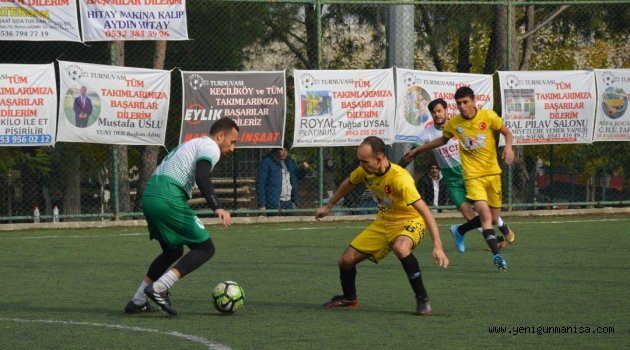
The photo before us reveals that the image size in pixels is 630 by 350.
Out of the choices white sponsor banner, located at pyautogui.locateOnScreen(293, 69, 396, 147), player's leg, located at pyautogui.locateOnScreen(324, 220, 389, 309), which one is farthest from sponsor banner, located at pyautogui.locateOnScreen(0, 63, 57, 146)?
player's leg, located at pyautogui.locateOnScreen(324, 220, 389, 309)

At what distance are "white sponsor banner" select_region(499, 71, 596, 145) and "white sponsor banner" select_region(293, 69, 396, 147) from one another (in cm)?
210

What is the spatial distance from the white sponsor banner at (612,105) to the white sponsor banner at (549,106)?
0.49 ft

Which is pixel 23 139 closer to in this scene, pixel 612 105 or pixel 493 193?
pixel 493 193

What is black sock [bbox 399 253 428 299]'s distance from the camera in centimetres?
870

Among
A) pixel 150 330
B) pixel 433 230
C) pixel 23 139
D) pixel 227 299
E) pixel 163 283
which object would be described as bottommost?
pixel 150 330

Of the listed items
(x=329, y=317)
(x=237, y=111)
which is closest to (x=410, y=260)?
(x=329, y=317)

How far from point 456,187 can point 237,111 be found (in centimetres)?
503

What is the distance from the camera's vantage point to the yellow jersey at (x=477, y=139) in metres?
12.4

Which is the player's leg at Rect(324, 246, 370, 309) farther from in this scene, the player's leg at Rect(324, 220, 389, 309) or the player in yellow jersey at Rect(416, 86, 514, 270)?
the player in yellow jersey at Rect(416, 86, 514, 270)

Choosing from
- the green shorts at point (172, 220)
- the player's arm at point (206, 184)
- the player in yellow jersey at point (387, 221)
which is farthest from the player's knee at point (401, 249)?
the green shorts at point (172, 220)

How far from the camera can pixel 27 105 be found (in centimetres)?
1664

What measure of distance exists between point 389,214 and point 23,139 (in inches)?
357

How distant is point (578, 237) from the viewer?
1538 cm
